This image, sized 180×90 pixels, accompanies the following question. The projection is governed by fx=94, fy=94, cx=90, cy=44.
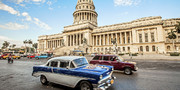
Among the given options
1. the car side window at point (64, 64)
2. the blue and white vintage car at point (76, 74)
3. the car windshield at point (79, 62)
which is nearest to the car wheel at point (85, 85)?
the blue and white vintage car at point (76, 74)

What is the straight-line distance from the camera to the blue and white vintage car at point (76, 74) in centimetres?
413

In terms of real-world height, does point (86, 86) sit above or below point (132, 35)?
below

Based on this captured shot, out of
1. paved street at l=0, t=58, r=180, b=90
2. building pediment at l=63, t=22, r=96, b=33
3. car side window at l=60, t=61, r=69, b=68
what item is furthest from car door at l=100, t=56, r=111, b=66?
building pediment at l=63, t=22, r=96, b=33

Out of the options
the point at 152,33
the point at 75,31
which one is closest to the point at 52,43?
the point at 75,31

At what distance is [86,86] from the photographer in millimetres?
4258

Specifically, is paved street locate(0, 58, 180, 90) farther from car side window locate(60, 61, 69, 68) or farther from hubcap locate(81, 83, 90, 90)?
hubcap locate(81, 83, 90, 90)

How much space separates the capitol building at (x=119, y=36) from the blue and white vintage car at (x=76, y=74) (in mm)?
29053

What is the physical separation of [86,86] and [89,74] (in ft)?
1.92

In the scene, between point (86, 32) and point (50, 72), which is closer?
point (50, 72)

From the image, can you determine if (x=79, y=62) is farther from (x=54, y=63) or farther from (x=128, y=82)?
(x=128, y=82)

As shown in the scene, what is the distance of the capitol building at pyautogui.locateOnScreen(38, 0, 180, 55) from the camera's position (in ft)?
141

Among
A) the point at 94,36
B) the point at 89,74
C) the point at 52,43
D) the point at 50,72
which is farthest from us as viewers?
the point at 52,43

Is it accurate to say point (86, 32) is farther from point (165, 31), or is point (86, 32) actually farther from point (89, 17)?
point (165, 31)

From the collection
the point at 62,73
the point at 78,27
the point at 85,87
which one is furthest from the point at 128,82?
the point at 78,27
